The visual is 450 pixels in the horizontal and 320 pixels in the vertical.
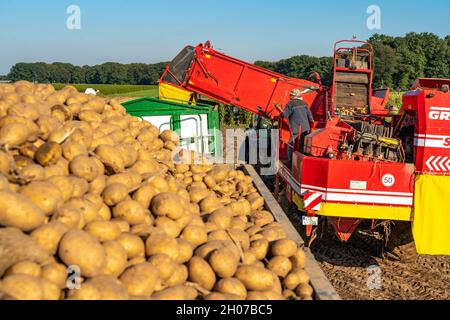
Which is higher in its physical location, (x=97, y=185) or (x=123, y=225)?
(x=97, y=185)

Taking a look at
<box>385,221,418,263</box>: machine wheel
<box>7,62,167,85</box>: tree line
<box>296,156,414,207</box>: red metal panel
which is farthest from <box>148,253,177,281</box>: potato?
<box>7,62,167,85</box>: tree line

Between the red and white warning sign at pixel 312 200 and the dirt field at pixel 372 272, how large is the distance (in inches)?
32.2

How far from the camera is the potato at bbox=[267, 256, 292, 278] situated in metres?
3.45

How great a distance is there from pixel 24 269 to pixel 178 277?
1022 mm

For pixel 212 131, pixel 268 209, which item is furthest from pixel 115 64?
pixel 268 209

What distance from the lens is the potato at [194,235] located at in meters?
3.44

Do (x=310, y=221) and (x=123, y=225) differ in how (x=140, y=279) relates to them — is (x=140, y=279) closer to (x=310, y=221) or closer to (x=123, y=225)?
(x=123, y=225)

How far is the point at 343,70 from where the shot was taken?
10445 millimetres

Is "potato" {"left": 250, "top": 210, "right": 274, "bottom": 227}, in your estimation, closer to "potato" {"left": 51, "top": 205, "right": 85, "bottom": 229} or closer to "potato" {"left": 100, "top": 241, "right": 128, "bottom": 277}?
"potato" {"left": 100, "top": 241, "right": 128, "bottom": 277}

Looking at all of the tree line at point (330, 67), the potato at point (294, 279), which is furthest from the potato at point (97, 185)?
Result: the tree line at point (330, 67)

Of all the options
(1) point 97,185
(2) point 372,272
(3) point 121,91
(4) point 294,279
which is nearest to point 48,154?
(1) point 97,185

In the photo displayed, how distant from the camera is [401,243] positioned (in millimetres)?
6707
